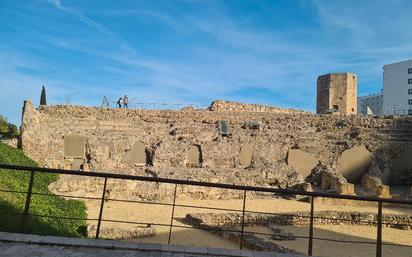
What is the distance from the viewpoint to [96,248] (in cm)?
512

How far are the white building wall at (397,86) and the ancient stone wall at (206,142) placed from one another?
4148cm

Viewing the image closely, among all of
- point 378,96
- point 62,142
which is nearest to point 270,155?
point 62,142

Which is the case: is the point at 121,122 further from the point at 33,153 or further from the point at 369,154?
the point at 369,154

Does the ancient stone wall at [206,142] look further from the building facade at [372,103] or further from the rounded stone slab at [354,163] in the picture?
the building facade at [372,103]

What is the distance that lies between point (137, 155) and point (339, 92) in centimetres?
2635

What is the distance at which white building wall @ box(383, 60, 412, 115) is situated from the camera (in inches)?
2790

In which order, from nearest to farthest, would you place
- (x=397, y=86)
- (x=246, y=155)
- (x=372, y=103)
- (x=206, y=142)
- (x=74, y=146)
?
(x=74, y=146), (x=206, y=142), (x=246, y=155), (x=397, y=86), (x=372, y=103)

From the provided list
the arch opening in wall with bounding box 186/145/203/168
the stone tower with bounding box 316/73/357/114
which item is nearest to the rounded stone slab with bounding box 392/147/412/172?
the stone tower with bounding box 316/73/357/114

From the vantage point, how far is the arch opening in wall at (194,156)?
1134 inches

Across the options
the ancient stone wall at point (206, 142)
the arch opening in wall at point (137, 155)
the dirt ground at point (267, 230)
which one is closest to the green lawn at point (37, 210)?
the dirt ground at point (267, 230)

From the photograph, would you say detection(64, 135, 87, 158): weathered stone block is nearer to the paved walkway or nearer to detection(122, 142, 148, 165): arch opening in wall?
detection(122, 142, 148, 165): arch opening in wall

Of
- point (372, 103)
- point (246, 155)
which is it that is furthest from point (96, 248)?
point (372, 103)

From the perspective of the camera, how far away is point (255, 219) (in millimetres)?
15234

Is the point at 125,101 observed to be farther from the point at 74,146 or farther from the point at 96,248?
the point at 96,248
